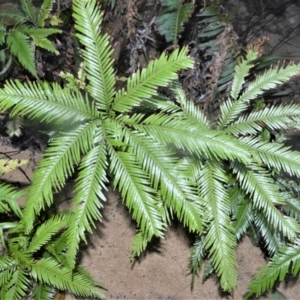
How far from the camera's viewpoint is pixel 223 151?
219cm

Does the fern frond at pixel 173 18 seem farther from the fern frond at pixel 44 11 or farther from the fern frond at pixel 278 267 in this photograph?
the fern frond at pixel 278 267

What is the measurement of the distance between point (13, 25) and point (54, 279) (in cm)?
172

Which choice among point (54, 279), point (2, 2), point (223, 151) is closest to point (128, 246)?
point (54, 279)

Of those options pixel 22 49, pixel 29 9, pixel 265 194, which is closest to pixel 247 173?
pixel 265 194

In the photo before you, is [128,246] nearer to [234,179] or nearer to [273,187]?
[234,179]

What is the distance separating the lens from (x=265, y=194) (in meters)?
2.63

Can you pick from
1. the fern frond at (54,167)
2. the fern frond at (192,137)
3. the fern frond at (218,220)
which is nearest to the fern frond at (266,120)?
the fern frond at (218,220)

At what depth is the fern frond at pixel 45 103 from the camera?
213 cm

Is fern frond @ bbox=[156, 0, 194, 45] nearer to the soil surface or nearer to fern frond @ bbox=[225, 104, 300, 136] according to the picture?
the soil surface

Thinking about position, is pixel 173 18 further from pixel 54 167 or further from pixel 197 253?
pixel 197 253

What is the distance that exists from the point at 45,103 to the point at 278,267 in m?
1.83

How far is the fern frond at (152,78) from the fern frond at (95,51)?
0.08 metres

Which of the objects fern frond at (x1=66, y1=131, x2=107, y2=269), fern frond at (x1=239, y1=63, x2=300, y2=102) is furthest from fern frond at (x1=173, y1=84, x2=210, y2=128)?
fern frond at (x1=66, y1=131, x2=107, y2=269)

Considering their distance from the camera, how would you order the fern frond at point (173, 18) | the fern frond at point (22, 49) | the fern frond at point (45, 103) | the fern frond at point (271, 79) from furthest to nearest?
the fern frond at point (173, 18)
the fern frond at point (271, 79)
the fern frond at point (22, 49)
the fern frond at point (45, 103)
